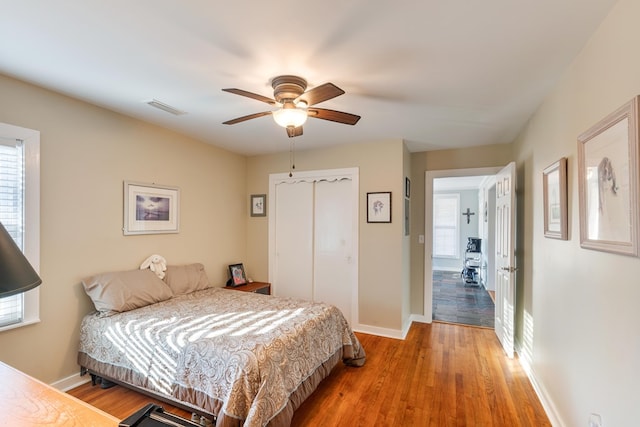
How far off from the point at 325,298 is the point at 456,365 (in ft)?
5.73

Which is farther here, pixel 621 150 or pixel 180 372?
pixel 180 372

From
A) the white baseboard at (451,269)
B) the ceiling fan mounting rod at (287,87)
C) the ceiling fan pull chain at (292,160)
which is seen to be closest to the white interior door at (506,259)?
the ceiling fan mounting rod at (287,87)

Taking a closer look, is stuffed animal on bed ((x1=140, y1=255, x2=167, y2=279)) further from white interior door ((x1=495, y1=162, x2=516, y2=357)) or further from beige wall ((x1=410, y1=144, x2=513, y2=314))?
white interior door ((x1=495, y1=162, x2=516, y2=357))

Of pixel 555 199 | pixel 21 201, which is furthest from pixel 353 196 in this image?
pixel 21 201

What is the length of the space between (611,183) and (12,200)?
12.1 feet

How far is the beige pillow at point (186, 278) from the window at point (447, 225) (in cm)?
695

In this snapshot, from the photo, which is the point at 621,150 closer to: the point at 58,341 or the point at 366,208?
the point at 366,208

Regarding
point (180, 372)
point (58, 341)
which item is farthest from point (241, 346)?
point (58, 341)

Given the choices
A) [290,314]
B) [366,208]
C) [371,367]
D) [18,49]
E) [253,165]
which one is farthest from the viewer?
[253,165]

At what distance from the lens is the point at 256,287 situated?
4.09 m

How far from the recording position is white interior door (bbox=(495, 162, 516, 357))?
10.1 ft

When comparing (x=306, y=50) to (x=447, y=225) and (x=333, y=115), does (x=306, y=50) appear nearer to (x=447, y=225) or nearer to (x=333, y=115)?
(x=333, y=115)

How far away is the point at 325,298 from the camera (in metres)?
4.11

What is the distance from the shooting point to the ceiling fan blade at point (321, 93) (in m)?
1.78
